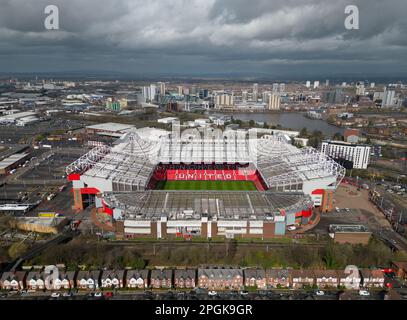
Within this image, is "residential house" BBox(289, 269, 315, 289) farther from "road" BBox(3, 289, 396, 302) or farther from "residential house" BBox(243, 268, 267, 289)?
"residential house" BBox(243, 268, 267, 289)

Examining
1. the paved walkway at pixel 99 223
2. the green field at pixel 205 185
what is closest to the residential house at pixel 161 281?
the paved walkway at pixel 99 223

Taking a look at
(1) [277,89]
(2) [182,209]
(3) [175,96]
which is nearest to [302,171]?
(2) [182,209]

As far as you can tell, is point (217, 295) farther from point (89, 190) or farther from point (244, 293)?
point (89, 190)

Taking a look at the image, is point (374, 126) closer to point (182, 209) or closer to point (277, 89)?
point (182, 209)

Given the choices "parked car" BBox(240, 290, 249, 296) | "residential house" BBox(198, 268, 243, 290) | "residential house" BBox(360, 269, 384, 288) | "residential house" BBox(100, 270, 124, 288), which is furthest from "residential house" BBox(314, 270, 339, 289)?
"residential house" BBox(100, 270, 124, 288)

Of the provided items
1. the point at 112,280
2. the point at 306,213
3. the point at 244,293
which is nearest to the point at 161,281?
the point at 112,280

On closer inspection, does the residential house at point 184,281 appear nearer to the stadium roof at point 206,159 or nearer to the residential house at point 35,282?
the residential house at point 35,282

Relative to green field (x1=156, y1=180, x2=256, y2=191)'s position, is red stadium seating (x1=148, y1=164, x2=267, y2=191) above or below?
above
